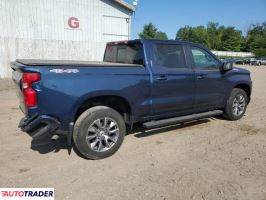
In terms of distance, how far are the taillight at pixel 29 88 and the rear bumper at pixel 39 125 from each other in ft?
0.74

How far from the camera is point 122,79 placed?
181 inches

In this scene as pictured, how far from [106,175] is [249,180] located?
2.02 m

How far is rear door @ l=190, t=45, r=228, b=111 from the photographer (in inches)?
229

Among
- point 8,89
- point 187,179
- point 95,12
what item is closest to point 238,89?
point 187,179

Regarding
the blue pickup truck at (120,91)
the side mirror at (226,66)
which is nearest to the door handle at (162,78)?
the blue pickup truck at (120,91)

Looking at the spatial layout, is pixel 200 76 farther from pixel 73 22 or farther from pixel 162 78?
pixel 73 22

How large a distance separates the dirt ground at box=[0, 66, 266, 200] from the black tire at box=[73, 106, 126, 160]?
0.14 meters

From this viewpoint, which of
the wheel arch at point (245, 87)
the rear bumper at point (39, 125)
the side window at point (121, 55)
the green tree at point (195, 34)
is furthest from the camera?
the green tree at point (195, 34)

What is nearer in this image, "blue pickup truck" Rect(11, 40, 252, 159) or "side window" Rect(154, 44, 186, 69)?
"blue pickup truck" Rect(11, 40, 252, 159)

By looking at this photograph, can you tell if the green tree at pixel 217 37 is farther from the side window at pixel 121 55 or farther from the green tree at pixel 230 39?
the side window at pixel 121 55

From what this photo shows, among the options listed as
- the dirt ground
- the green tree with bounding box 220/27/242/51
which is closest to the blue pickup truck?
the dirt ground

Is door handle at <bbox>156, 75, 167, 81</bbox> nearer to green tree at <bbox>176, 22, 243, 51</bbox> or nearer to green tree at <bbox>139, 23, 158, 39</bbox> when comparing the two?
green tree at <bbox>139, 23, 158, 39</bbox>

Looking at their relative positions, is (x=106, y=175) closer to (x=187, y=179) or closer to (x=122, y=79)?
(x=187, y=179)

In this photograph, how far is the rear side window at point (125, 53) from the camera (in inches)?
204
